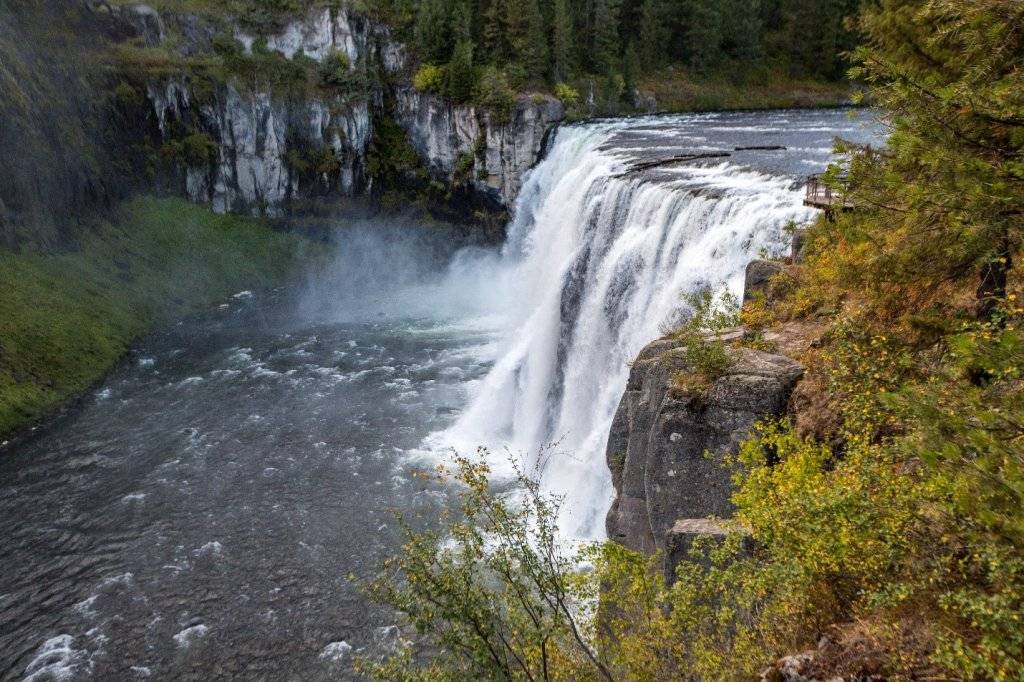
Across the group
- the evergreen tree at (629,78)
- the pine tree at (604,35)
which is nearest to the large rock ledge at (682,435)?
the evergreen tree at (629,78)

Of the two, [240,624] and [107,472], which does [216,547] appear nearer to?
[240,624]

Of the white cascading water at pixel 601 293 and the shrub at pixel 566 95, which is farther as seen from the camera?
the shrub at pixel 566 95

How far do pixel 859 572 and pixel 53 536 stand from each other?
23.9 m

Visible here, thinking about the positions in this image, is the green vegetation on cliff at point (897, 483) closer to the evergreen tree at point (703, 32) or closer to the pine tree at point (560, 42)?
the pine tree at point (560, 42)

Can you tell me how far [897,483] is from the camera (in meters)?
6.50

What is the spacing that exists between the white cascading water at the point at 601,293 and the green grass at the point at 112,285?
759 inches

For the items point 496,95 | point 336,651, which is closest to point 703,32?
point 496,95

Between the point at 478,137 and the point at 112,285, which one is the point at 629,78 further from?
the point at 112,285

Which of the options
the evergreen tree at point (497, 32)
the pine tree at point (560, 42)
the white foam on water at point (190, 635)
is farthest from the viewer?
the pine tree at point (560, 42)

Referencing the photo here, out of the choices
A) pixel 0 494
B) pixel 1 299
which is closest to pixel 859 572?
pixel 0 494

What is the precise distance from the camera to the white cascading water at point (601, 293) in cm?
1953

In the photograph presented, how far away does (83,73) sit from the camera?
133ft

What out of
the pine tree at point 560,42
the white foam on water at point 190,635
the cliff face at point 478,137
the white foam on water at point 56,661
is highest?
the pine tree at point 560,42

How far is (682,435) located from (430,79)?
42.9 metres
